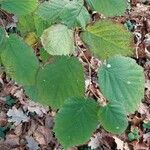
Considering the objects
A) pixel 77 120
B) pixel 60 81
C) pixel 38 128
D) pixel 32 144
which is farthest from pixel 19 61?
pixel 38 128

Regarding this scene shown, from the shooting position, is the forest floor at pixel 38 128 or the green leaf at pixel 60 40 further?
the forest floor at pixel 38 128

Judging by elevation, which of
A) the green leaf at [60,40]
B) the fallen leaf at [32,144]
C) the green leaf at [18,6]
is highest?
the green leaf at [18,6]

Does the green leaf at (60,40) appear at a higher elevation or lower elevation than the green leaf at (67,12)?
lower

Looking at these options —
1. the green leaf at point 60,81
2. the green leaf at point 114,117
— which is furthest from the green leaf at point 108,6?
the green leaf at point 114,117

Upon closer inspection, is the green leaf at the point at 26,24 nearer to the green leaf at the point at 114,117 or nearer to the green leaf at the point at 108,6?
the green leaf at the point at 108,6

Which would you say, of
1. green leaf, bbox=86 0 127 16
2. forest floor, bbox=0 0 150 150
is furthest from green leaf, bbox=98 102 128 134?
forest floor, bbox=0 0 150 150

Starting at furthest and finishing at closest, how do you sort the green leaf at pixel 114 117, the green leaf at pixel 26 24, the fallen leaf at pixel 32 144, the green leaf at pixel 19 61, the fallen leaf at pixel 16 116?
the fallen leaf at pixel 16 116 < the fallen leaf at pixel 32 144 < the green leaf at pixel 26 24 < the green leaf at pixel 19 61 < the green leaf at pixel 114 117

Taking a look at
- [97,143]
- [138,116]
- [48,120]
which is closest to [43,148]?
[48,120]

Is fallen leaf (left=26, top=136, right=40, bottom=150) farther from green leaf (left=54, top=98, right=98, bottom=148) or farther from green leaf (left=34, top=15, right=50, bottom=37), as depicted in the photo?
green leaf (left=54, top=98, right=98, bottom=148)
